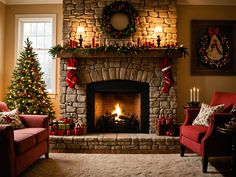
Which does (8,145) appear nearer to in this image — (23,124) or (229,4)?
(23,124)

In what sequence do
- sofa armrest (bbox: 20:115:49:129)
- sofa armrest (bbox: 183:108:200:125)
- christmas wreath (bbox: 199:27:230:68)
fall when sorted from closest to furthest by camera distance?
1. sofa armrest (bbox: 20:115:49:129)
2. sofa armrest (bbox: 183:108:200:125)
3. christmas wreath (bbox: 199:27:230:68)

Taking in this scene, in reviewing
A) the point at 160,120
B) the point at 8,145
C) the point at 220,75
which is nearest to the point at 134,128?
the point at 160,120

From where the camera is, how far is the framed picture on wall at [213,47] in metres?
6.09

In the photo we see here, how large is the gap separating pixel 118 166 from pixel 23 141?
141 centimetres

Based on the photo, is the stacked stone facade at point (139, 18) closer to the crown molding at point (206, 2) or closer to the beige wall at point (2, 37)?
the crown molding at point (206, 2)

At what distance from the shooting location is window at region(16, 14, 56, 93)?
628 centimetres

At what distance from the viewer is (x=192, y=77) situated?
6.13m

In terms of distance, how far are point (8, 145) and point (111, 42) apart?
3.27 meters

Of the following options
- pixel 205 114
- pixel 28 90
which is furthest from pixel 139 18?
pixel 28 90

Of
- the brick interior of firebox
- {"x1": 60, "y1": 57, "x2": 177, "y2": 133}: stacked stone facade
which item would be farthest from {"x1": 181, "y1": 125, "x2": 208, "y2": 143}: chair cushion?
the brick interior of firebox

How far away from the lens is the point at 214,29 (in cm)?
611

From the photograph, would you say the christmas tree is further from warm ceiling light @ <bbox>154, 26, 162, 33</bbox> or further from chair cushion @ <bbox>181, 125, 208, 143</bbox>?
chair cushion @ <bbox>181, 125, 208, 143</bbox>

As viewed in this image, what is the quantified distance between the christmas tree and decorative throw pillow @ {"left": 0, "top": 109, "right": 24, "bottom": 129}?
1.24 meters

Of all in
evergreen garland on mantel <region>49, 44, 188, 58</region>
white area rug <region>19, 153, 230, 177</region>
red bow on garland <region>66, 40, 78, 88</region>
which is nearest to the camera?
white area rug <region>19, 153, 230, 177</region>
